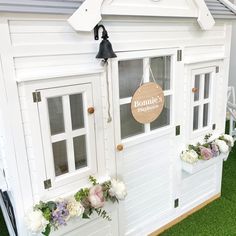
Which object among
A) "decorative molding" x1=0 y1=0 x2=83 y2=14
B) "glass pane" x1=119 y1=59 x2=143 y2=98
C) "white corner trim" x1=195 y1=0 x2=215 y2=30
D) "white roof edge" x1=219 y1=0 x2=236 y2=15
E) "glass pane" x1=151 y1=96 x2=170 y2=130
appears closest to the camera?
"decorative molding" x1=0 y1=0 x2=83 y2=14

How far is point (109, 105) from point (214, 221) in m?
1.77

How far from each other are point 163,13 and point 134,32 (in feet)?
0.89

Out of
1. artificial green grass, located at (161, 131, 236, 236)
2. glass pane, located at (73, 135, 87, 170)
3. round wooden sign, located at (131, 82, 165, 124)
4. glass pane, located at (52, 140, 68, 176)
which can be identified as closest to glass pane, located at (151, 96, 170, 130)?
round wooden sign, located at (131, 82, 165, 124)

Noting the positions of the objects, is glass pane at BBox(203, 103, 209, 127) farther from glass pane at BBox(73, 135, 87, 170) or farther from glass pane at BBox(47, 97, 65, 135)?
glass pane at BBox(47, 97, 65, 135)

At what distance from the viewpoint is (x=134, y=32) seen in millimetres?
1903

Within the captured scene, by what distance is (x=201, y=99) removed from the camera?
255 cm

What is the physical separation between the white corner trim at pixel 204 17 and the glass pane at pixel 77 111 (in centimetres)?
120

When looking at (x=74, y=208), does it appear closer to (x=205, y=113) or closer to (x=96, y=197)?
(x=96, y=197)

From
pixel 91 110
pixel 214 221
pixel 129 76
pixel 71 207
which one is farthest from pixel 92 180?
pixel 214 221

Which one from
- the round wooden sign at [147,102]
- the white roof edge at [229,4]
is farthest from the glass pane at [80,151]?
the white roof edge at [229,4]

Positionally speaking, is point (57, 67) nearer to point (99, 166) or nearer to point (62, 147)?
point (62, 147)

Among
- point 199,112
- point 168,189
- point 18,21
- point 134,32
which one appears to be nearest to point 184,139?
point 199,112

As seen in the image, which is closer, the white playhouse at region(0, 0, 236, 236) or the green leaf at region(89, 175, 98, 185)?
the white playhouse at region(0, 0, 236, 236)

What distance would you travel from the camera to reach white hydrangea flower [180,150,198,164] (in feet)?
7.93
